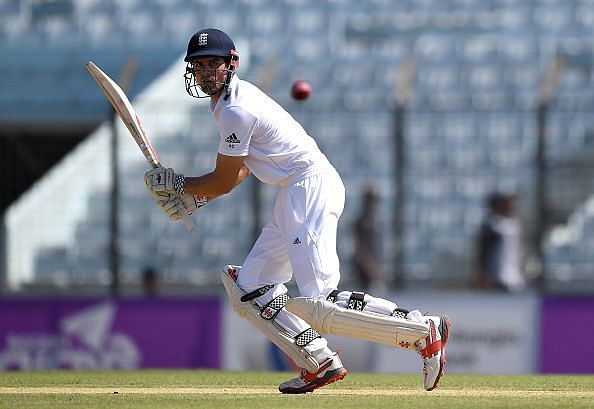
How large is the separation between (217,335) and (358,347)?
124 cm

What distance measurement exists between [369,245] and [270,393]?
6.03 meters

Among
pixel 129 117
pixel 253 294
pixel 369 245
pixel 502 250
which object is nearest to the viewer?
pixel 253 294

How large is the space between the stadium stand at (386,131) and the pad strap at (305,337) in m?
5.46

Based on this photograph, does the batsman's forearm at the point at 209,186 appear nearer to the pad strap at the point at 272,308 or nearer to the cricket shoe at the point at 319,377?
the pad strap at the point at 272,308

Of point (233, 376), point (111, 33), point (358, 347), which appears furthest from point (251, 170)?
point (111, 33)

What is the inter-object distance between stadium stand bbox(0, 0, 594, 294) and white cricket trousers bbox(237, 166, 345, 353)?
5340 mm

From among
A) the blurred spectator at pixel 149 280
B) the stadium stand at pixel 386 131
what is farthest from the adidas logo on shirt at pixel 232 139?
the blurred spectator at pixel 149 280

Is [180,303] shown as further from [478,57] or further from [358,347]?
[478,57]

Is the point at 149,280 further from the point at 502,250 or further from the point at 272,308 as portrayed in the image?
the point at 272,308

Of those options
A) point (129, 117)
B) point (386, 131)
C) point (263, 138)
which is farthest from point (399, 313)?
point (386, 131)

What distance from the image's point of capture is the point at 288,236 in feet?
20.9

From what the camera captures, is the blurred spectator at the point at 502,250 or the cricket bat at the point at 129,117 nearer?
the cricket bat at the point at 129,117

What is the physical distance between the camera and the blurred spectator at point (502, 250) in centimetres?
1209

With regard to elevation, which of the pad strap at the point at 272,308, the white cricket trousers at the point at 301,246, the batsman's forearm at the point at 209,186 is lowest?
the pad strap at the point at 272,308
